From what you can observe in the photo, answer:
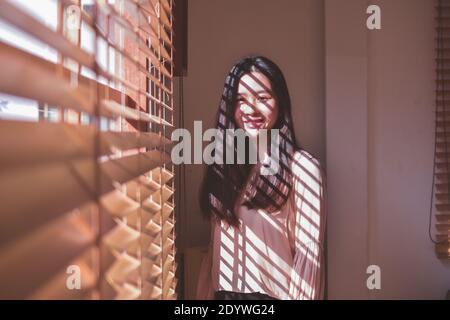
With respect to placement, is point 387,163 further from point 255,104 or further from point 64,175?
point 64,175

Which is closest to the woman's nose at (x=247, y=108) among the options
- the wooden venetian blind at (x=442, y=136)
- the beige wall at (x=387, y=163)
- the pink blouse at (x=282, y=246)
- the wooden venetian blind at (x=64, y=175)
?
the pink blouse at (x=282, y=246)

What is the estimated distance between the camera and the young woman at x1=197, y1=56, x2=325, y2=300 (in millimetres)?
1437

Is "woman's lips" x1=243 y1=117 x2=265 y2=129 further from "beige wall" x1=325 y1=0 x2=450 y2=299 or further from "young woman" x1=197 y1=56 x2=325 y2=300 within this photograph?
"beige wall" x1=325 y1=0 x2=450 y2=299

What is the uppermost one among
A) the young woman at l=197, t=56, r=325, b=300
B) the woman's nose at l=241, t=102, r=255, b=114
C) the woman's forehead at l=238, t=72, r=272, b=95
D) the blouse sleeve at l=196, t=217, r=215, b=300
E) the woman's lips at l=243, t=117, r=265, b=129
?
the woman's forehead at l=238, t=72, r=272, b=95

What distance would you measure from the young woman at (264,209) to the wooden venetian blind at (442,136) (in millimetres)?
509

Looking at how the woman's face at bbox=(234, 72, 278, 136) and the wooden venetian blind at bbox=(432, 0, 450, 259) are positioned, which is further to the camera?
the wooden venetian blind at bbox=(432, 0, 450, 259)

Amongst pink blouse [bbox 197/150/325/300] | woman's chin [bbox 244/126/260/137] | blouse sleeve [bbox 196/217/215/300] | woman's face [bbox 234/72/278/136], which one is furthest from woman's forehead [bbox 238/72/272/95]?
blouse sleeve [bbox 196/217/215/300]

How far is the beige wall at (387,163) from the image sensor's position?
156cm

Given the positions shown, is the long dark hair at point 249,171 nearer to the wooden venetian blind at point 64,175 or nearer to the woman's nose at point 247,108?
the woman's nose at point 247,108

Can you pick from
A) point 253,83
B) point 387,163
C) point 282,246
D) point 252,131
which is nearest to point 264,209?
point 282,246

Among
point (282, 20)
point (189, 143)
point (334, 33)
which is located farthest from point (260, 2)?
point (189, 143)

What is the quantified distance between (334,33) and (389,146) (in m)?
0.48

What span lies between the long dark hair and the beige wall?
8.3 inches
